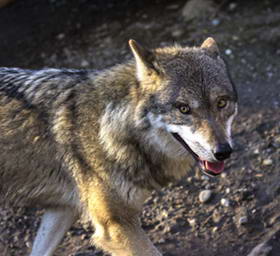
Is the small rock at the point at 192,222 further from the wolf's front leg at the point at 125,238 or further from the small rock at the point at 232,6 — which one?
the small rock at the point at 232,6

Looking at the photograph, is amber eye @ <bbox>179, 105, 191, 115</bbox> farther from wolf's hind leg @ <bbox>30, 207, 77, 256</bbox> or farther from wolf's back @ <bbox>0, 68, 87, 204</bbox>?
wolf's hind leg @ <bbox>30, 207, 77, 256</bbox>

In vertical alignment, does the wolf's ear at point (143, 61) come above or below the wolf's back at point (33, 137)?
above

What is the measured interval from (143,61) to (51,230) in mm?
1639

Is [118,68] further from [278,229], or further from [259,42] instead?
[259,42]

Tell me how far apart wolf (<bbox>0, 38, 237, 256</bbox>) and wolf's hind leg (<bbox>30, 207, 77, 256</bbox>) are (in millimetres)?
29

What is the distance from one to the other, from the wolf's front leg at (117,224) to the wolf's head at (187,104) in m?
0.53

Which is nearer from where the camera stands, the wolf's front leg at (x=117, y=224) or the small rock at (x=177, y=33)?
the wolf's front leg at (x=117, y=224)

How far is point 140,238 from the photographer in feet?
15.4

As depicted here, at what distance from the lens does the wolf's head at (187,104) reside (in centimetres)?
429

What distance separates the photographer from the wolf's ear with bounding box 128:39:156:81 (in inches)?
177

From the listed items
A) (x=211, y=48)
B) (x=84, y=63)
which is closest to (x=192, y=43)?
(x=84, y=63)

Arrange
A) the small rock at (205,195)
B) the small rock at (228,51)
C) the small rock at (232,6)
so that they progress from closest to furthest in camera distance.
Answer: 1. the small rock at (205,195)
2. the small rock at (228,51)
3. the small rock at (232,6)

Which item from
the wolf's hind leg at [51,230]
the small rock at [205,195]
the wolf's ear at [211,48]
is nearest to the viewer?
the wolf's ear at [211,48]

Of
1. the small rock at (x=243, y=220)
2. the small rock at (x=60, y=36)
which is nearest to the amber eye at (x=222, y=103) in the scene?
the small rock at (x=243, y=220)
